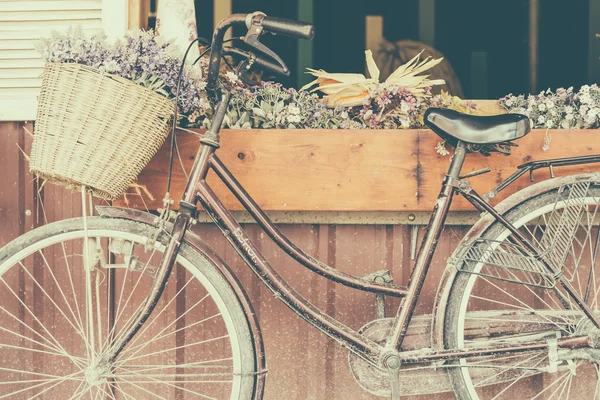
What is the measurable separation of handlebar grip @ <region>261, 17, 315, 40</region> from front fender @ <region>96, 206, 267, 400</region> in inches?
29.0

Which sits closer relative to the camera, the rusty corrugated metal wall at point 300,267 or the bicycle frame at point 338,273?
the bicycle frame at point 338,273

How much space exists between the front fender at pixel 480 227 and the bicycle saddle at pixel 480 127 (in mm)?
219

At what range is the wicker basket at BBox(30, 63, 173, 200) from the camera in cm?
227

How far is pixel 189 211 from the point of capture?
93.8 inches

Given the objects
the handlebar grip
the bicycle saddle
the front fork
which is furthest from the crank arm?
the handlebar grip

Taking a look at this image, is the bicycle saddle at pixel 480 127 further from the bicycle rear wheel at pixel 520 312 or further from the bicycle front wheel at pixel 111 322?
the bicycle front wheel at pixel 111 322

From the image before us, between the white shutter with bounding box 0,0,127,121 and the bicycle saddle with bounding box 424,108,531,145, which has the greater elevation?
the white shutter with bounding box 0,0,127,121

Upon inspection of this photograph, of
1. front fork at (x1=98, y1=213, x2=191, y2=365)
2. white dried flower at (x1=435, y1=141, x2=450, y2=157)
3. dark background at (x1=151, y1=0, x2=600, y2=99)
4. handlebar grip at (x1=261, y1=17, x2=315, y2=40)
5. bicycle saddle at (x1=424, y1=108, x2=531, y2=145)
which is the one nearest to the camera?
handlebar grip at (x1=261, y1=17, x2=315, y2=40)

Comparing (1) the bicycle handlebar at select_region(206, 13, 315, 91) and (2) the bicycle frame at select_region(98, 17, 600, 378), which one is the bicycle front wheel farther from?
(1) the bicycle handlebar at select_region(206, 13, 315, 91)

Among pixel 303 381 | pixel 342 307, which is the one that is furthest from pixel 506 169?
pixel 303 381

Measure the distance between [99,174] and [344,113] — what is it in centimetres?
107

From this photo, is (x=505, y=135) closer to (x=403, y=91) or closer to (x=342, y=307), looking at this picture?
(x=403, y=91)

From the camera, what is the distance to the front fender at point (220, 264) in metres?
2.40

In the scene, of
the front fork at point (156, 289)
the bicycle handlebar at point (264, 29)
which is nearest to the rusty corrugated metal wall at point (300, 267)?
the front fork at point (156, 289)
